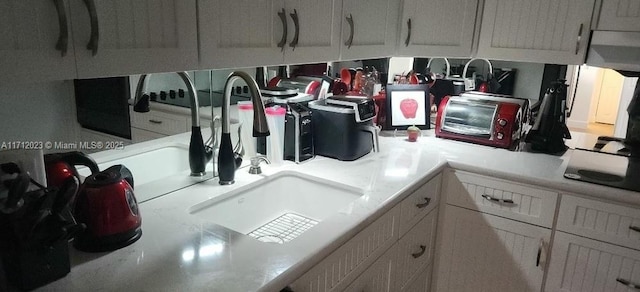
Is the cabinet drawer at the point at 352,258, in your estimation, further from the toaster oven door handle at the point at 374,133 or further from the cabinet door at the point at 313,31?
the cabinet door at the point at 313,31

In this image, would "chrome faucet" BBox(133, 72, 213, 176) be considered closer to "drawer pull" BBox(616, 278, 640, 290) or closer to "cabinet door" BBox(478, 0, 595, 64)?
"cabinet door" BBox(478, 0, 595, 64)

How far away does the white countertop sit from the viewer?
0.91 metres

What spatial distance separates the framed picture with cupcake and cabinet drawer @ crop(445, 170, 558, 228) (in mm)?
478

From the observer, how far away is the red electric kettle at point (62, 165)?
1027mm

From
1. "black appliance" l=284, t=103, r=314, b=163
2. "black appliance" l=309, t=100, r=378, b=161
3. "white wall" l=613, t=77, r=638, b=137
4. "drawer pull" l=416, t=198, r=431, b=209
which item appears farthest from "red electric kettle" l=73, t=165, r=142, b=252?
"white wall" l=613, t=77, r=638, b=137

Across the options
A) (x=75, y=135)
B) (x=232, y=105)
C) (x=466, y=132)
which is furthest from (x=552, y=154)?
(x=75, y=135)

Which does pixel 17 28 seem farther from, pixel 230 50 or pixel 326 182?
pixel 326 182

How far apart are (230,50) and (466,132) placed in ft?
4.49

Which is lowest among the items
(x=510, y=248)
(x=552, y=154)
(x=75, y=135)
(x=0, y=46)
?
(x=510, y=248)

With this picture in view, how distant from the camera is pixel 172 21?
1.02 m

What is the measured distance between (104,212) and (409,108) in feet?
5.39

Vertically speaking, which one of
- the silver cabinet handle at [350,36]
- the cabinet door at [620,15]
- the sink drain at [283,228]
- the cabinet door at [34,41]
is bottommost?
the sink drain at [283,228]

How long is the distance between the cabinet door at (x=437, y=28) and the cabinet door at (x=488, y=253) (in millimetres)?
804

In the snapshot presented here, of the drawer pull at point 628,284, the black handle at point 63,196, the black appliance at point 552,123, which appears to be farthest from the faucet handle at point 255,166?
the drawer pull at point 628,284
